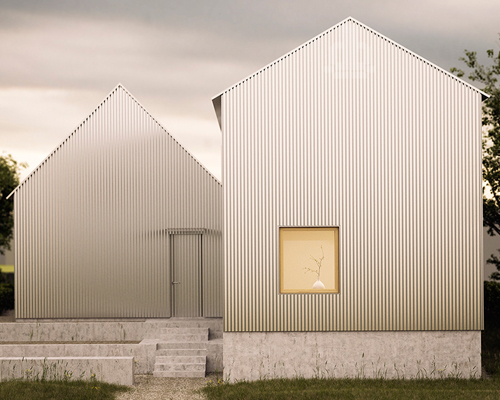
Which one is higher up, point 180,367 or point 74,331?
point 74,331

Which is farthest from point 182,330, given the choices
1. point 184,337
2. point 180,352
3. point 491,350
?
point 491,350

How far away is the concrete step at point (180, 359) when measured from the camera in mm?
12438

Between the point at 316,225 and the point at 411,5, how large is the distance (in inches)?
433

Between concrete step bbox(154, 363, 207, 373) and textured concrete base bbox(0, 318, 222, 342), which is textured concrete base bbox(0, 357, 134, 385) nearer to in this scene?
concrete step bbox(154, 363, 207, 373)

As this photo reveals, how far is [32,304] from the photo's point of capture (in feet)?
50.4

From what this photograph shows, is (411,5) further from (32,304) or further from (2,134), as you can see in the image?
(2,134)

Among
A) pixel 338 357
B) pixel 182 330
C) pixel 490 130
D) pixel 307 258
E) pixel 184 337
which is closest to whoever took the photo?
pixel 338 357

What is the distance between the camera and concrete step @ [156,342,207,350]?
12953 millimetres

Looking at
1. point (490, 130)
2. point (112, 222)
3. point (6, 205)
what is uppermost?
point (490, 130)

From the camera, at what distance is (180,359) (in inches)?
492

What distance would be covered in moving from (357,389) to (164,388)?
14.2 feet

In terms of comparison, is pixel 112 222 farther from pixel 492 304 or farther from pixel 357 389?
pixel 492 304

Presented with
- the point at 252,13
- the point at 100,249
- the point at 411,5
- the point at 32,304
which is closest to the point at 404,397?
the point at 100,249

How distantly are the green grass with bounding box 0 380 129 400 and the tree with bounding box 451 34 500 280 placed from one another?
1332 cm
